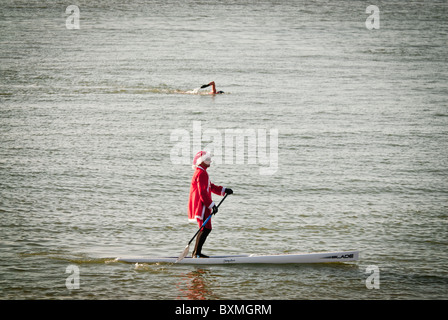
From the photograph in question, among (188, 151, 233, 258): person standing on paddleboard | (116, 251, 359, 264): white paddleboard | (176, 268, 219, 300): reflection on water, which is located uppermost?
(188, 151, 233, 258): person standing on paddleboard

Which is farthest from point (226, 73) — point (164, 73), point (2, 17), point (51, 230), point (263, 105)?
point (2, 17)

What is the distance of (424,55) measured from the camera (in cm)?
5475

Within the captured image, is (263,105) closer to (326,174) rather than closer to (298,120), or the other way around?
(298,120)

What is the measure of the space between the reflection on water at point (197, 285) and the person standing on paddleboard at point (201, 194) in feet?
2.06

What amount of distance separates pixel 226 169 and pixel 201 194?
949cm

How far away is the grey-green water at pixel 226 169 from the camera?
12328mm

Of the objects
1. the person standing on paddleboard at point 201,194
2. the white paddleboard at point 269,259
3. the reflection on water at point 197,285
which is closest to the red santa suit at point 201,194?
the person standing on paddleboard at point 201,194

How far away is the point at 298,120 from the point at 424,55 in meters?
28.6

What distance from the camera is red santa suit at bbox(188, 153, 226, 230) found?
1241 centimetres

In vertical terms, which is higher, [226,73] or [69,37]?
[69,37]

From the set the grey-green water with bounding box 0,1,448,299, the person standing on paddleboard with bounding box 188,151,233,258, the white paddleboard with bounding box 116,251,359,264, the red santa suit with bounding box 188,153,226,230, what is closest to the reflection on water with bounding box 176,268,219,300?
the grey-green water with bounding box 0,1,448,299

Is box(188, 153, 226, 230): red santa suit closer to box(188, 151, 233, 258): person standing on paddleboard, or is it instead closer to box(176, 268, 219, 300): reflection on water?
box(188, 151, 233, 258): person standing on paddleboard

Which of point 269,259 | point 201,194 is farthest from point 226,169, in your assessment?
point 201,194

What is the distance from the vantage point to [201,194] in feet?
40.8
